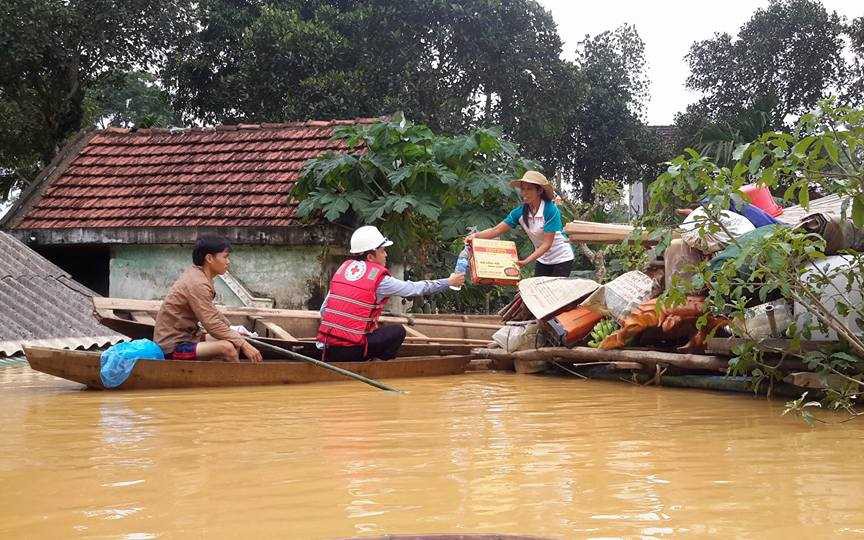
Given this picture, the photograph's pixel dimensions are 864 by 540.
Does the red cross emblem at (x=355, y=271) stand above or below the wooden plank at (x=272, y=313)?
above

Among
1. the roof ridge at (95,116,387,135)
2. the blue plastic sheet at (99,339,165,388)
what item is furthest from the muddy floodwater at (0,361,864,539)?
the roof ridge at (95,116,387,135)

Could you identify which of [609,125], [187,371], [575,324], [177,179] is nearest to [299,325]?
[187,371]

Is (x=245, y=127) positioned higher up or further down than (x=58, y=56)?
further down

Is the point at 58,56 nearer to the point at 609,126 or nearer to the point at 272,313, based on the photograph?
the point at 272,313

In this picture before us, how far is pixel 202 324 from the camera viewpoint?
7.52 metres

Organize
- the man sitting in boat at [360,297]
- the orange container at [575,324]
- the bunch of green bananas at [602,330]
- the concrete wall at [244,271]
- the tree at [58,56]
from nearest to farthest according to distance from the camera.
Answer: the bunch of green bananas at [602,330], the orange container at [575,324], the man sitting in boat at [360,297], the concrete wall at [244,271], the tree at [58,56]

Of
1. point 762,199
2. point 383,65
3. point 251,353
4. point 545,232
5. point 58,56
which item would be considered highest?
point 383,65

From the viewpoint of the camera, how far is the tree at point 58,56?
55.6ft

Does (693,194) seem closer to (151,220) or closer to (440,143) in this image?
(440,143)

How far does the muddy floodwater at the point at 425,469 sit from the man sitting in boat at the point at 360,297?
1.76m

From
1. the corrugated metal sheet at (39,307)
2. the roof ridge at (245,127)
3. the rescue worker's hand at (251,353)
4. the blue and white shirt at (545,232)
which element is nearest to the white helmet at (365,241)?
the rescue worker's hand at (251,353)

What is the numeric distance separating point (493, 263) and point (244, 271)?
5.44 meters

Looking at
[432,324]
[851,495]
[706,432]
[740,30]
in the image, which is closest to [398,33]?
[740,30]

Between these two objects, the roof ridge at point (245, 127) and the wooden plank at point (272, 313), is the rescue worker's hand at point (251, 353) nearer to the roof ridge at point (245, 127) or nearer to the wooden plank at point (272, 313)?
Result: the wooden plank at point (272, 313)
